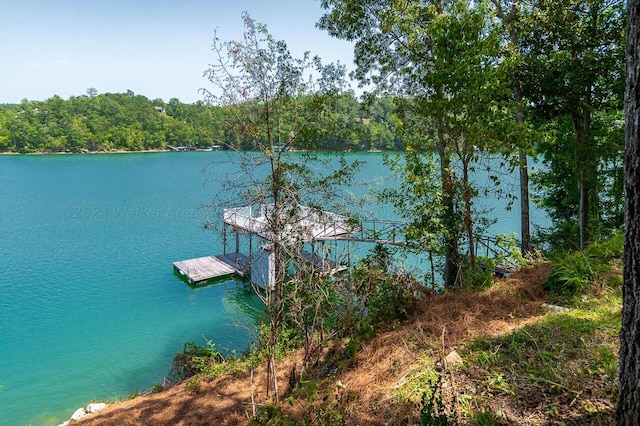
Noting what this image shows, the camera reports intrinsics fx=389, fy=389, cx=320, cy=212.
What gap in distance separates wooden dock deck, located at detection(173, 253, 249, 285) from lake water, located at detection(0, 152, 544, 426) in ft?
1.66

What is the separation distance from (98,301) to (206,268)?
15.2 feet

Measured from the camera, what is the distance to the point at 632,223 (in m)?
1.79

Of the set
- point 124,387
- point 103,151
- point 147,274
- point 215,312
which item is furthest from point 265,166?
point 103,151

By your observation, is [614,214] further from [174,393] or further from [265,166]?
[174,393]

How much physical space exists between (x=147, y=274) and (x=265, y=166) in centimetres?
1446

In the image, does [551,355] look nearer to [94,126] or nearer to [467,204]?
[467,204]

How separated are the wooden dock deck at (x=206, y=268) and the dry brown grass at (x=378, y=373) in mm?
10987

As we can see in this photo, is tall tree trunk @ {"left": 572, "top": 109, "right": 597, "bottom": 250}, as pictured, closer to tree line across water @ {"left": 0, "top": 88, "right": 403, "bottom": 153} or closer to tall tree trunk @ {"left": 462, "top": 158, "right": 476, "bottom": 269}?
tall tree trunk @ {"left": 462, "top": 158, "right": 476, "bottom": 269}

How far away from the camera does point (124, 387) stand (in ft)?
34.5

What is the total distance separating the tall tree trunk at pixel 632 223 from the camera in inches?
69.5

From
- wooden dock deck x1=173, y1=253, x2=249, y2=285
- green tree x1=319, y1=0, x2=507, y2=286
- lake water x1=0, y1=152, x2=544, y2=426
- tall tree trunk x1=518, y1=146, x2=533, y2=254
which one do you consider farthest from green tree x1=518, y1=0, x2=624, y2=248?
wooden dock deck x1=173, y1=253, x2=249, y2=285

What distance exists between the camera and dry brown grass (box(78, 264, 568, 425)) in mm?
3626

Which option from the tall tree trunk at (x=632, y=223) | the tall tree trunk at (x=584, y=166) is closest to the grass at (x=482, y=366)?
the tall tree trunk at (x=632, y=223)

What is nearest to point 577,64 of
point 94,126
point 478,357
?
point 478,357
